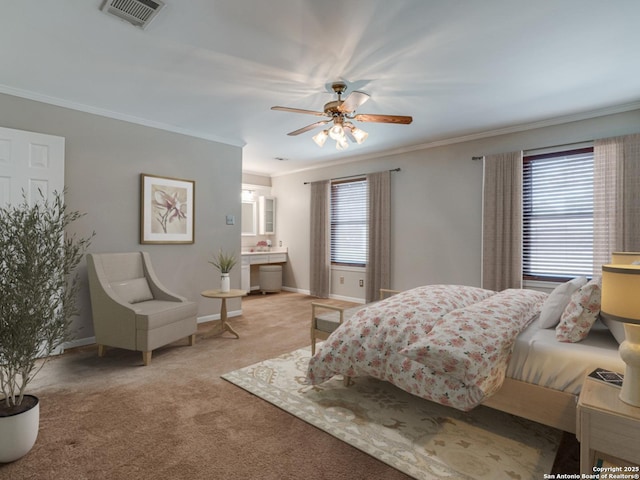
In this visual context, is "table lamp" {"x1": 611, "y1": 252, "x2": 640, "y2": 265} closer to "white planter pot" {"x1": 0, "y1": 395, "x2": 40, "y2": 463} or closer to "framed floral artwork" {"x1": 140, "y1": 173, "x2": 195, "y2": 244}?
"white planter pot" {"x1": 0, "y1": 395, "x2": 40, "y2": 463}

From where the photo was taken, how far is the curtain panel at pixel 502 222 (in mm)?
4414

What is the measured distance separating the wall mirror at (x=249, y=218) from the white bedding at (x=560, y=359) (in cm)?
611

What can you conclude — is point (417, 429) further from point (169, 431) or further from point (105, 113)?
point (105, 113)

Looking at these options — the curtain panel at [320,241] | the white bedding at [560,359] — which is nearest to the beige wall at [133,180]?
the curtain panel at [320,241]

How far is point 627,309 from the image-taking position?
55.2 inches

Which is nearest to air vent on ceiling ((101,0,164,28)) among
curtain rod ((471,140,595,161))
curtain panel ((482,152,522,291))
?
curtain panel ((482,152,522,291))

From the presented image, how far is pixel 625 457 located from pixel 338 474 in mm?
1255

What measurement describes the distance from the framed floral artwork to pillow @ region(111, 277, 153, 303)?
0.63 meters

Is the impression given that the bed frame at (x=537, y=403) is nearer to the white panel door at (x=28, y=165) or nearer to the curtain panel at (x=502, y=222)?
the curtain panel at (x=502, y=222)

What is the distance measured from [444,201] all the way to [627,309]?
3.97 metres

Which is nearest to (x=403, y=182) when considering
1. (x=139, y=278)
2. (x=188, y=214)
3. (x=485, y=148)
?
(x=485, y=148)

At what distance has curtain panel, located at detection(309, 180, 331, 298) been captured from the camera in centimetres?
685

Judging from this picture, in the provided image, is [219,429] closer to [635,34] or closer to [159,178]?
[159,178]

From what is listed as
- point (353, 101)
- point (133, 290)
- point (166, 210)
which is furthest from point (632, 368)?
point (166, 210)
